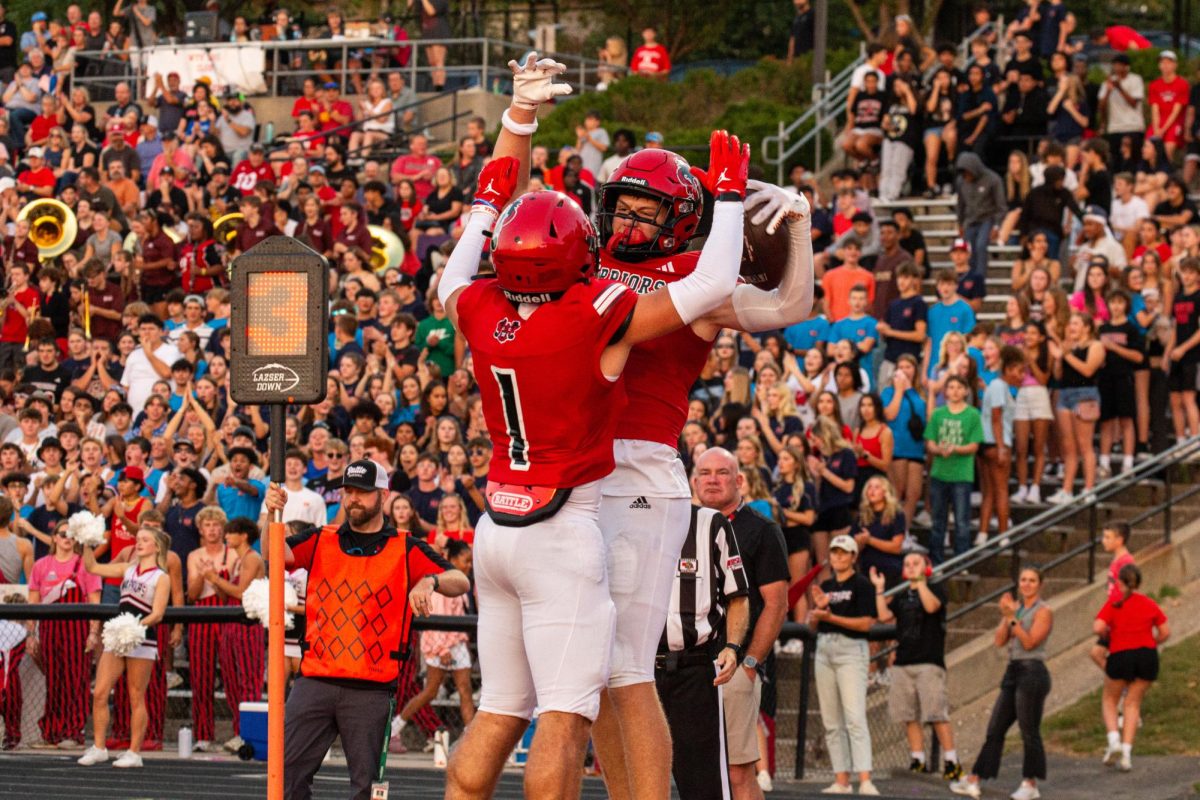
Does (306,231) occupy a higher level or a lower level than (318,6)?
lower

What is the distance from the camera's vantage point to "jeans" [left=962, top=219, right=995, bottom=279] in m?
19.1

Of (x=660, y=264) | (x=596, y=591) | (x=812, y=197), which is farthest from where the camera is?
(x=812, y=197)

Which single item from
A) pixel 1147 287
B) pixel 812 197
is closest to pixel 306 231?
pixel 812 197

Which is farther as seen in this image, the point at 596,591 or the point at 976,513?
the point at 976,513

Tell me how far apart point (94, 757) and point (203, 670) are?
0.84m

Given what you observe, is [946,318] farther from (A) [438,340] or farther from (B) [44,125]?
(B) [44,125]

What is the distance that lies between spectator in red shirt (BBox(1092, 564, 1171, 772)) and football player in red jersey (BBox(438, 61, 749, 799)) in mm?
8296

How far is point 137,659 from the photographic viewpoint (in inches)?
516

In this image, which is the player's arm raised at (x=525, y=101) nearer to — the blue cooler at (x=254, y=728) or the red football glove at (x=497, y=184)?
the red football glove at (x=497, y=184)

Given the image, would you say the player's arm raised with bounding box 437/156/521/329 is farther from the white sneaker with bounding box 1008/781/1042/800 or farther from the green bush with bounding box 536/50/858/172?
the green bush with bounding box 536/50/858/172

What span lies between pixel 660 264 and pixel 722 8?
99.1 feet

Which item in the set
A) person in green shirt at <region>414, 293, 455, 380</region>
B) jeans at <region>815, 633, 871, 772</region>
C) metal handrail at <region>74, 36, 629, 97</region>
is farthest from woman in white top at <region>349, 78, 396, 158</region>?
jeans at <region>815, 633, 871, 772</region>

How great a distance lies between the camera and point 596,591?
646cm

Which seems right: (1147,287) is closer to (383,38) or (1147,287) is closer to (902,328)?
(902,328)
